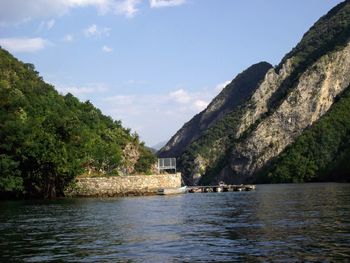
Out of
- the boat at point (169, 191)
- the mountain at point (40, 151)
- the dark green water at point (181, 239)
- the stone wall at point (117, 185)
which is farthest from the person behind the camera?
the boat at point (169, 191)

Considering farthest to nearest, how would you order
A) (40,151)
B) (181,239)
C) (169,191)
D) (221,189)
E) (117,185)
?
(221,189), (169,191), (117,185), (40,151), (181,239)

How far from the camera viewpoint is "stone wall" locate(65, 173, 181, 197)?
338ft

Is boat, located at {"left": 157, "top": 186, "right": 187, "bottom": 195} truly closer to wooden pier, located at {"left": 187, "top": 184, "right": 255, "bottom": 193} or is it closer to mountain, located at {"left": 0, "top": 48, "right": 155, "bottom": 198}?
mountain, located at {"left": 0, "top": 48, "right": 155, "bottom": 198}

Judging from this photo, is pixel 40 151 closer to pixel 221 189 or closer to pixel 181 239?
pixel 181 239

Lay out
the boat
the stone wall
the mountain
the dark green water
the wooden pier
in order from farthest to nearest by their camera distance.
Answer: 1. the wooden pier
2. the boat
3. the stone wall
4. the mountain
5. the dark green water

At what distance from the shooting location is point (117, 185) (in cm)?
10775

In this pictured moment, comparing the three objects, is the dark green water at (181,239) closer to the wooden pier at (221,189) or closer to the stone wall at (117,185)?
the stone wall at (117,185)

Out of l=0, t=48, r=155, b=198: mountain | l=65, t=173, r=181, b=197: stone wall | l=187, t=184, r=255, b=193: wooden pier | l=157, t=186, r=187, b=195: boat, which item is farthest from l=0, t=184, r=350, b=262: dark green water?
l=187, t=184, r=255, b=193: wooden pier

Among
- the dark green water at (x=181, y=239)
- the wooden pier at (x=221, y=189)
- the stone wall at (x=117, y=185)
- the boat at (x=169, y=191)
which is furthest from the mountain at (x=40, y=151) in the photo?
the dark green water at (x=181, y=239)

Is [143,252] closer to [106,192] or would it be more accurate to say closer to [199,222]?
[199,222]

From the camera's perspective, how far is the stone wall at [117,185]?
103 metres

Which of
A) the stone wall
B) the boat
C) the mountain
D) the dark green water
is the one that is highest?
the mountain


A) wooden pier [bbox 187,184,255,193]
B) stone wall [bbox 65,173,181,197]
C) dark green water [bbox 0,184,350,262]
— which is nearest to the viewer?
dark green water [bbox 0,184,350,262]

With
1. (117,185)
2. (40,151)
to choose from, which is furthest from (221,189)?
(40,151)
